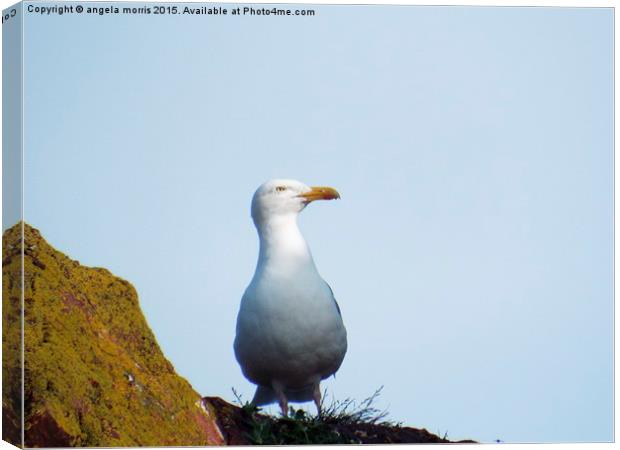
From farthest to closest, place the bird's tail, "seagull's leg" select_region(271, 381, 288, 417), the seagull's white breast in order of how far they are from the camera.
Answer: the bird's tail, "seagull's leg" select_region(271, 381, 288, 417), the seagull's white breast

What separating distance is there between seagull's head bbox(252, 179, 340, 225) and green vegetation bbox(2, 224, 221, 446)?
3.60 ft

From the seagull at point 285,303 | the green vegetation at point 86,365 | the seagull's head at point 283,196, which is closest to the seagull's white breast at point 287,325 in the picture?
the seagull at point 285,303

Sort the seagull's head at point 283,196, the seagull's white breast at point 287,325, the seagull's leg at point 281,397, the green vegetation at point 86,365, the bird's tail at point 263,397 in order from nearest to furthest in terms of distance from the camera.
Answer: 1. the green vegetation at point 86,365
2. the seagull's white breast at point 287,325
3. the seagull's head at point 283,196
4. the seagull's leg at point 281,397
5. the bird's tail at point 263,397

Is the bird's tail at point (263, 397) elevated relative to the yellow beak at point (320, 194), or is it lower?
lower

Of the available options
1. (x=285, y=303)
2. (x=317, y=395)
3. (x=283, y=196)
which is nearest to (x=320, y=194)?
(x=283, y=196)

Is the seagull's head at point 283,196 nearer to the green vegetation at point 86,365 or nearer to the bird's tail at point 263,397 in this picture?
the green vegetation at point 86,365

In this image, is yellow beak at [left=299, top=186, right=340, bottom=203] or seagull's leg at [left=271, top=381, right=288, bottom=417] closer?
yellow beak at [left=299, top=186, right=340, bottom=203]

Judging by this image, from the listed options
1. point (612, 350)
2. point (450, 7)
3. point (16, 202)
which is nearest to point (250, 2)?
point (450, 7)

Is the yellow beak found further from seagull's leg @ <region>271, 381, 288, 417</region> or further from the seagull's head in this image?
seagull's leg @ <region>271, 381, 288, 417</region>

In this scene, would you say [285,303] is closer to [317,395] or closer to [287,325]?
[287,325]

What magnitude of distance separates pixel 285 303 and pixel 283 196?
0.76 meters

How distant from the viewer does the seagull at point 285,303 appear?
10.6 m

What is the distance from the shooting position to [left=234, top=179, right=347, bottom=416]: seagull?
10586mm

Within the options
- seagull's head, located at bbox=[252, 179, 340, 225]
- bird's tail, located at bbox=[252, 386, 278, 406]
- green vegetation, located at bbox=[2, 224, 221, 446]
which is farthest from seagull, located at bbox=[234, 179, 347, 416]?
green vegetation, located at bbox=[2, 224, 221, 446]
